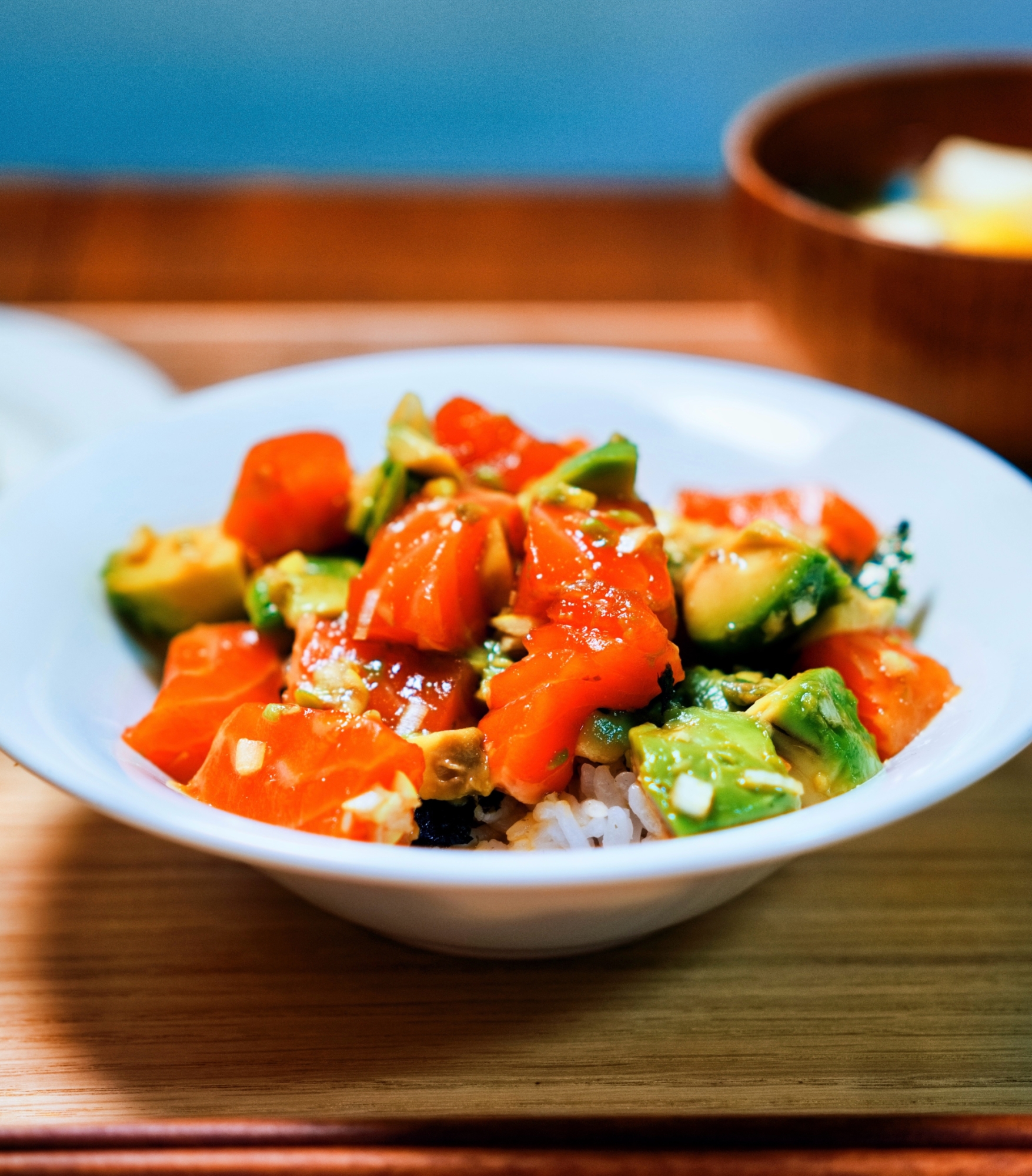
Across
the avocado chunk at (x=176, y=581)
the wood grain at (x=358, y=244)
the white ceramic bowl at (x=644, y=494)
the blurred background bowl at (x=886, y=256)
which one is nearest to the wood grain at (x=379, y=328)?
the wood grain at (x=358, y=244)

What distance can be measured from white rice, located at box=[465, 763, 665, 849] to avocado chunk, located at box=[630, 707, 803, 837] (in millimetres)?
40

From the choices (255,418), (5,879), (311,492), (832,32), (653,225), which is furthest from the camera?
(832,32)

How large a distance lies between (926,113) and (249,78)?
7.78 feet

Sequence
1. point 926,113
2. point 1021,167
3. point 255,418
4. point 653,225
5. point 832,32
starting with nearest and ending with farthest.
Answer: point 255,418 → point 1021,167 → point 926,113 → point 653,225 → point 832,32

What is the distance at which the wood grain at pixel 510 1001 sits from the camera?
106cm

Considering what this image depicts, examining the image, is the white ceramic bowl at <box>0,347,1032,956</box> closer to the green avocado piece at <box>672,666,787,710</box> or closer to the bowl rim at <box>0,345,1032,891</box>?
the bowl rim at <box>0,345,1032,891</box>

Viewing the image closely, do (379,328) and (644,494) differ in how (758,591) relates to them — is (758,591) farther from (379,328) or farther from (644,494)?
(379,328)

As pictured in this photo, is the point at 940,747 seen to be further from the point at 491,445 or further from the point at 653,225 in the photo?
the point at 653,225

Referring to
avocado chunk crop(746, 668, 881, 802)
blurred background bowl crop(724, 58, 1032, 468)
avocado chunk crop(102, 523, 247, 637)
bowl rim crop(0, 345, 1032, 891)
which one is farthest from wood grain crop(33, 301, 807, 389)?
bowl rim crop(0, 345, 1032, 891)

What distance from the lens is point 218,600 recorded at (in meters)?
1.42

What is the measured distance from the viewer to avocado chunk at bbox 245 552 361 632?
4.35ft

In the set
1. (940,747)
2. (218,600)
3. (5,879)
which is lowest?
(5,879)

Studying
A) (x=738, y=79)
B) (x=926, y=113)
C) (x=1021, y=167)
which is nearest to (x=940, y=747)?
(x=1021, y=167)

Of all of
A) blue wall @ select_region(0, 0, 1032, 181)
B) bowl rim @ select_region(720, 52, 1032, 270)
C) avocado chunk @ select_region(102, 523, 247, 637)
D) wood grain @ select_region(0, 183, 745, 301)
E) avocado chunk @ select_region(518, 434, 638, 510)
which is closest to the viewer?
avocado chunk @ select_region(518, 434, 638, 510)
